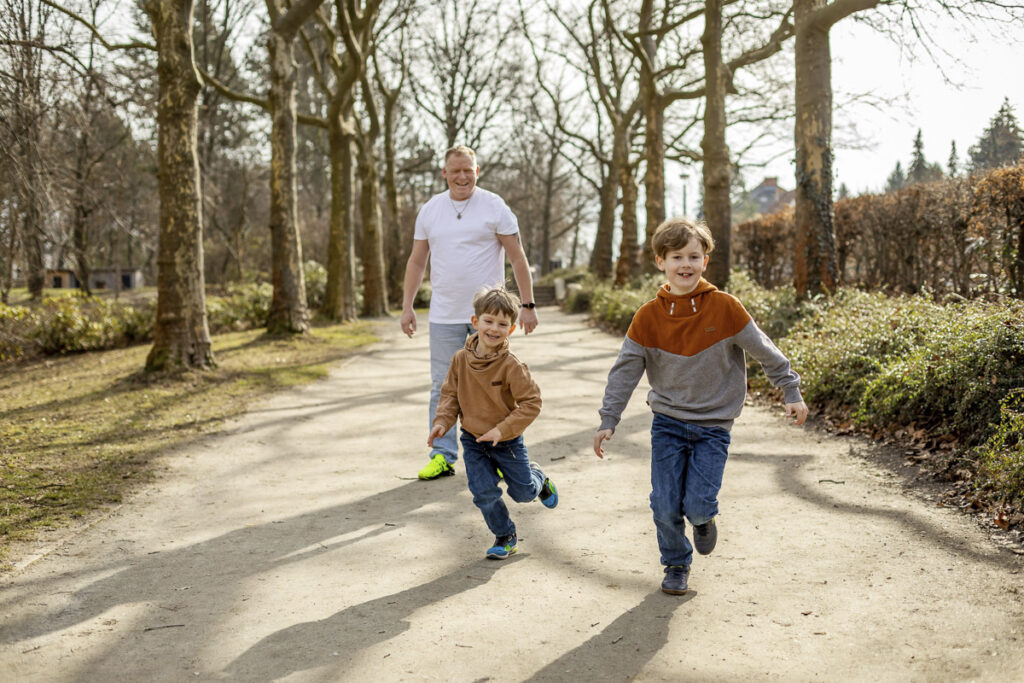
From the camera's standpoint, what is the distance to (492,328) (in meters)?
4.04

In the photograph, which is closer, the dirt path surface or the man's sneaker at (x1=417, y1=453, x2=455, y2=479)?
the dirt path surface

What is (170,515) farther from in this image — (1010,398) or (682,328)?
(1010,398)

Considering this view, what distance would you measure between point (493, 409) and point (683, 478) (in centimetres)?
96

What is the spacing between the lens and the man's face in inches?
218

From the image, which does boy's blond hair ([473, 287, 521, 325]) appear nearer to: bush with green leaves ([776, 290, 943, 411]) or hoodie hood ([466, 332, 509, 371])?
hoodie hood ([466, 332, 509, 371])

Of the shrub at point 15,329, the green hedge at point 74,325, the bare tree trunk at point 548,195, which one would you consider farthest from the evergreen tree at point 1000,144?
the bare tree trunk at point 548,195

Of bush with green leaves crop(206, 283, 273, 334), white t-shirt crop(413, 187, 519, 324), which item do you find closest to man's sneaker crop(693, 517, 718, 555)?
white t-shirt crop(413, 187, 519, 324)

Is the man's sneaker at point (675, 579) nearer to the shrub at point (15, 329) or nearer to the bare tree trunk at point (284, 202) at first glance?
the shrub at point (15, 329)

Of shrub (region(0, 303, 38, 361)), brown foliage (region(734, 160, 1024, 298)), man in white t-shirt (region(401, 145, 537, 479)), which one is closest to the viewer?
man in white t-shirt (region(401, 145, 537, 479))

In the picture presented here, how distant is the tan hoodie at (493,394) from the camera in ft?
13.4

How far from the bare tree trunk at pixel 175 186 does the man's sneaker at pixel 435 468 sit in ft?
18.7

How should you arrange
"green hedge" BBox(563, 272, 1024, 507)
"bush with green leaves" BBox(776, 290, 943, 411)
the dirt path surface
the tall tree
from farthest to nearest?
1. the tall tree
2. "bush with green leaves" BBox(776, 290, 943, 411)
3. "green hedge" BBox(563, 272, 1024, 507)
4. the dirt path surface

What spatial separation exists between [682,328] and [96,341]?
1514 centimetres

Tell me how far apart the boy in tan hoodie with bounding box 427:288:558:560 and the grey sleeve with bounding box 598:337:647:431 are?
382 mm
